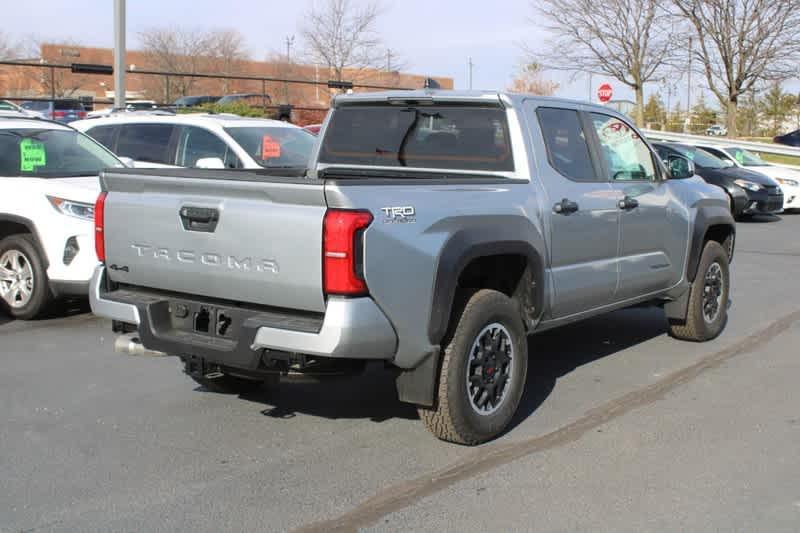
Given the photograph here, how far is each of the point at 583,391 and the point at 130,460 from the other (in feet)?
9.66

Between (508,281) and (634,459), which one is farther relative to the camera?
(508,281)

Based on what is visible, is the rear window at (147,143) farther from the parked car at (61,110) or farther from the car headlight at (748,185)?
the car headlight at (748,185)

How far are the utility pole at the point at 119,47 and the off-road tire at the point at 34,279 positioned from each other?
756cm

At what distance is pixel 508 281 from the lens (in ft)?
18.1

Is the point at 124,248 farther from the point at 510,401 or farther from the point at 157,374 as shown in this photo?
the point at 510,401

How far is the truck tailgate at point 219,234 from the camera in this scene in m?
4.31

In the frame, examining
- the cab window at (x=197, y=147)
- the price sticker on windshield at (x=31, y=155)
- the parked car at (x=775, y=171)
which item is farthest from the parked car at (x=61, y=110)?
the parked car at (x=775, y=171)

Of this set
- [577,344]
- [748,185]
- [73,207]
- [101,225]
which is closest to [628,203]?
[577,344]

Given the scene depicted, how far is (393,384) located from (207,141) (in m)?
5.52

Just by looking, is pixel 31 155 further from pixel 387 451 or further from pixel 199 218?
pixel 387 451

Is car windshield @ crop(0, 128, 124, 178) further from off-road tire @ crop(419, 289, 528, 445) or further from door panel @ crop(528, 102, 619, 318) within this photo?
off-road tire @ crop(419, 289, 528, 445)

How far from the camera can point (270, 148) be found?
10.8 m

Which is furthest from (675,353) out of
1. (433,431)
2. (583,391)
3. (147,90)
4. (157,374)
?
(147,90)

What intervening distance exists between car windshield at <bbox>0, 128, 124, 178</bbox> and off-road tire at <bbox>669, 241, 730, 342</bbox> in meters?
5.19
